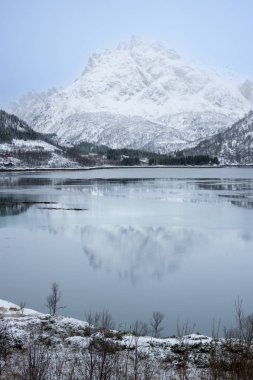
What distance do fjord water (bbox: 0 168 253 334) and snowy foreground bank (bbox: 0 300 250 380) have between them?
574 centimetres

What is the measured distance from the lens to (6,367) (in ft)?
42.3

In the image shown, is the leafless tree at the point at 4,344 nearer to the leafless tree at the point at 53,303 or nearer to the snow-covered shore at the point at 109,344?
the snow-covered shore at the point at 109,344

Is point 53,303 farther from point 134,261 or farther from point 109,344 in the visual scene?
→ point 134,261

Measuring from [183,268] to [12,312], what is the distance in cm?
1488

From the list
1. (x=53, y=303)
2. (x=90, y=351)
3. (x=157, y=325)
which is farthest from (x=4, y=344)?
(x=53, y=303)

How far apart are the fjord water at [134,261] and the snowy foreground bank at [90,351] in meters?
5.74

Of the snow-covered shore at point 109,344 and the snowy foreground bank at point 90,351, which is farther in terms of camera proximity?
the snow-covered shore at point 109,344

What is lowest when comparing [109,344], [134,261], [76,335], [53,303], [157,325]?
[134,261]

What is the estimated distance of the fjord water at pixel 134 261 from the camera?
83.0 feet

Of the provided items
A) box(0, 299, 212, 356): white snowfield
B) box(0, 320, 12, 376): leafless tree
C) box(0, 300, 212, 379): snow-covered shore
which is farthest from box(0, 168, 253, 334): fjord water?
box(0, 320, 12, 376): leafless tree

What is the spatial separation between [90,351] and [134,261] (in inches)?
860

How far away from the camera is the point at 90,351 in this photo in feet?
45.5

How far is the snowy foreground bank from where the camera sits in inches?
486

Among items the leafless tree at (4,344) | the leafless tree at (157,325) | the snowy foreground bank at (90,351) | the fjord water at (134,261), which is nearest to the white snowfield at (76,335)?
the snowy foreground bank at (90,351)
